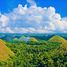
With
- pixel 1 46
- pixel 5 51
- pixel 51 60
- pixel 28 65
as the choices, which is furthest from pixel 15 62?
pixel 1 46

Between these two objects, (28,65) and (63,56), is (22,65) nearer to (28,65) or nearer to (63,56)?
(28,65)

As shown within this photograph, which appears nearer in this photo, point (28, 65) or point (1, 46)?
point (28, 65)

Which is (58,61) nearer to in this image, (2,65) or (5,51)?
(2,65)

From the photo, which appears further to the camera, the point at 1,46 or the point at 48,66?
the point at 1,46

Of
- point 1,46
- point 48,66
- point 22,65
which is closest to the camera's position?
point 48,66

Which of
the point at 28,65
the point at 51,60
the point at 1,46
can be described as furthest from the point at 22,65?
the point at 1,46

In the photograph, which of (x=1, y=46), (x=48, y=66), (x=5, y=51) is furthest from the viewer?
(x=1, y=46)

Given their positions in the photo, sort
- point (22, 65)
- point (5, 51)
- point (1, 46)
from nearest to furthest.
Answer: point (22, 65), point (5, 51), point (1, 46)

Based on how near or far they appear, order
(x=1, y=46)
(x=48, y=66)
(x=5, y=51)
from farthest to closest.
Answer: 1. (x=1, y=46)
2. (x=5, y=51)
3. (x=48, y=66)
